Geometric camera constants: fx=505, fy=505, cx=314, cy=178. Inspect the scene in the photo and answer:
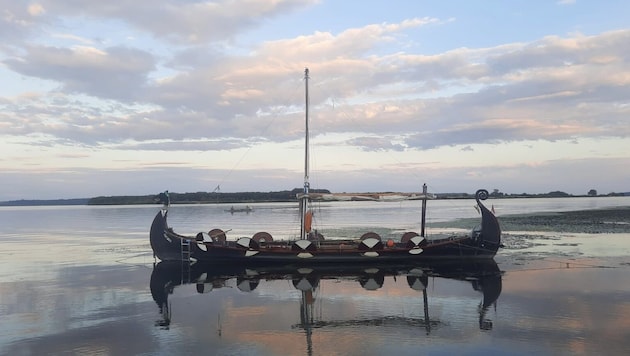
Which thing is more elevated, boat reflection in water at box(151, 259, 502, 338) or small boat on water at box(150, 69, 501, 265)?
small boat on water at box(150, 69, 501, 265)

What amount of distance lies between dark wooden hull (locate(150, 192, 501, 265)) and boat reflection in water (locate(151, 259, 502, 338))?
0.51 metres

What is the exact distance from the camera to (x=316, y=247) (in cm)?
3139

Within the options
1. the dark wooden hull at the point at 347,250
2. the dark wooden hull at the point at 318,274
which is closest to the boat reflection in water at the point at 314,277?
the dark wooden hull at the point at 318,274

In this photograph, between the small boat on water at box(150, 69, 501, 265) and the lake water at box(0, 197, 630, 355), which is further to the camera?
the small boat on water at box(150, 69, 501, 265)

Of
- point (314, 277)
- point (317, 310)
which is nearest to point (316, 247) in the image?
point (314, 277)

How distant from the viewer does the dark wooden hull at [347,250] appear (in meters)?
31.3

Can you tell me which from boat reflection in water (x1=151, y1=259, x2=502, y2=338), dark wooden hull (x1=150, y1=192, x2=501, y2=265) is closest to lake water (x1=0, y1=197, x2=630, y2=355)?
boat reflection in water (x1=151, y1=259, x2=502, y2=338)

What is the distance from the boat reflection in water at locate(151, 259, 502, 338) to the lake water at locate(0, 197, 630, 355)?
114mm

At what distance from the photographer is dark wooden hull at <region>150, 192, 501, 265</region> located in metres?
31.3

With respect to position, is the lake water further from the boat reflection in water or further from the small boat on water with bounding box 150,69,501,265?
the small boat on water with bounding box 150,69,501,265

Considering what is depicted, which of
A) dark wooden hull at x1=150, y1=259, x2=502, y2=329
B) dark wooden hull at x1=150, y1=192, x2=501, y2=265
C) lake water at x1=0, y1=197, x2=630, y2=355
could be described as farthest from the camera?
dark wooden hull at x1=150, y1=192, x2=501, y2=265

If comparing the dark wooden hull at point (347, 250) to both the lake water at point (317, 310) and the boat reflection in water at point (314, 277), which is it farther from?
the lake water at point (317, 310)

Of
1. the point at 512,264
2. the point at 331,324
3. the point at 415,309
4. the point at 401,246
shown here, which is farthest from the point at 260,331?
the point at 512,264

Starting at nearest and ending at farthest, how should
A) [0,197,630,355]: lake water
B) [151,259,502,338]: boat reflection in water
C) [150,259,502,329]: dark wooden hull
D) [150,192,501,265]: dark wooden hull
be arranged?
1. [0,197,630,355]: lake water
2. [151,259,502,338]: boat reflection in water
3. [150,259,502,329]: dark wooden hull
4. [150,192,501,265]: dark wooden hull
